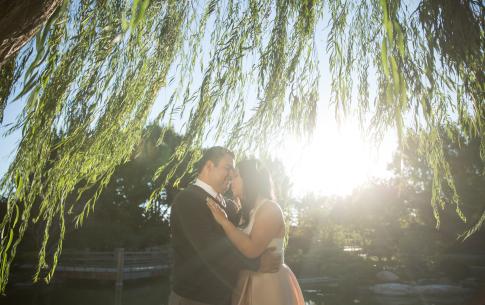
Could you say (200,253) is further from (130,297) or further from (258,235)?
(130,297)

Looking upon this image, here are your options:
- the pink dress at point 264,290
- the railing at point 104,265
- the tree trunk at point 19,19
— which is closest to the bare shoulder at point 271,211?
the pink dress at point 264,290

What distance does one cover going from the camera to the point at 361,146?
72.0 inches

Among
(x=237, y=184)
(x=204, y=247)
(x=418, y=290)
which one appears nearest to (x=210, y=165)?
(x=237, y=184)

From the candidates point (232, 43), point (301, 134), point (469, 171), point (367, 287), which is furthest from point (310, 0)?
point (469, 171)

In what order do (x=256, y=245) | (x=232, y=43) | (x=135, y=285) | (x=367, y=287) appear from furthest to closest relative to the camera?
(x=135, y=285)
(x=367, y=287)
(x=256, y=245)
(x=232, y=43)

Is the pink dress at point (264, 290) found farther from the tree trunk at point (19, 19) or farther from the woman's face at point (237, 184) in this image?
the tree trunk at point (19, 19)

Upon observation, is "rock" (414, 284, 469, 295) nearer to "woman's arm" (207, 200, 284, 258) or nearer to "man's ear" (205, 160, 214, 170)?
"woman's arm" (207, 200, 284, 258)

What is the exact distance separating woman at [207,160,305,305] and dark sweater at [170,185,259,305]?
3.3 inches

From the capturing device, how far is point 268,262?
2900 mm

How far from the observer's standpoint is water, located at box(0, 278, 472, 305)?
13766 millimetres

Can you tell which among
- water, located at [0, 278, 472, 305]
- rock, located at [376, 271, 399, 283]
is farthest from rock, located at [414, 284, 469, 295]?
rock, located at [376, 271, 399, 283]

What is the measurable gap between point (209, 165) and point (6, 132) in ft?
4.38

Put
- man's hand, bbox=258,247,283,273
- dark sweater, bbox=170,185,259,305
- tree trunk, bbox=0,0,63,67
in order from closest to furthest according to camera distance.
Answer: tree trunk, bbox=0,0,63,67, dark sweater, bbox=170,185,259,305, man's hand, bbox=258,247,283,273

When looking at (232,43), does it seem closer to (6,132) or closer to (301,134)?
(301,134)
